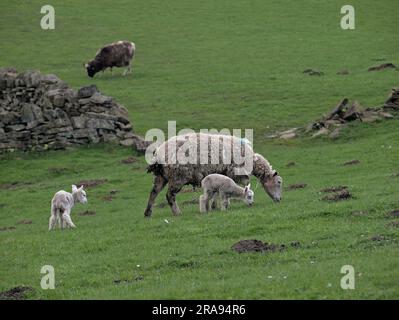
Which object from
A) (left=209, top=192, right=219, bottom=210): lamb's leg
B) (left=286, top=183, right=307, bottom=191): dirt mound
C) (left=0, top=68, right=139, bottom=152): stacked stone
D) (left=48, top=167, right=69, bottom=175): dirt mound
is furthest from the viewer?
(left=0, top=68, right=139, bottom=152): stacked stone

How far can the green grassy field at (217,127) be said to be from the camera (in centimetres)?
1916

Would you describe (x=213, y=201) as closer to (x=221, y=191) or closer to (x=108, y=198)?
(x=221, y=191)

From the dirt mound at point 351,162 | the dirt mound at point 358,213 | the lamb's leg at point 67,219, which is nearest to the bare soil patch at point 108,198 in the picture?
the lamb's leg at point 67,219

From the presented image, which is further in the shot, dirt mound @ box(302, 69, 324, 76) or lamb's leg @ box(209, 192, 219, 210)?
dirt mound @ box(302, 69, 324, 76)

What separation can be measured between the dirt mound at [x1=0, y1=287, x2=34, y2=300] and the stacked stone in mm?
23964

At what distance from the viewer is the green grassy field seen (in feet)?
62.8

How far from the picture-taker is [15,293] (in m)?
19.1

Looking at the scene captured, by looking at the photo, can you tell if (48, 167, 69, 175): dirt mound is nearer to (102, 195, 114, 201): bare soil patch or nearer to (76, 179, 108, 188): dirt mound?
(76, 179, 108, 188): dirt mound

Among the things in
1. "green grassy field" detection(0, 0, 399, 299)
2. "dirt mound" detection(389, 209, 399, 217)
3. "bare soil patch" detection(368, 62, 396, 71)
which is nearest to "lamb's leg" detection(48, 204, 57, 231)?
"green grassy field" detection(0, 0, 399, 299)

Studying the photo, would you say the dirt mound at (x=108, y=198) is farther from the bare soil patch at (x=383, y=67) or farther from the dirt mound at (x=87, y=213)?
the bare soil patch at (x=383, y=67)

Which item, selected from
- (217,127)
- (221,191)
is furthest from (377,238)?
(217,127)

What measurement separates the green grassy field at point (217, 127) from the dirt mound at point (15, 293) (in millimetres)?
293

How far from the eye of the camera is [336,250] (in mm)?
20094

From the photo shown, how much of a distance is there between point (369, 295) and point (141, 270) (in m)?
6.09
